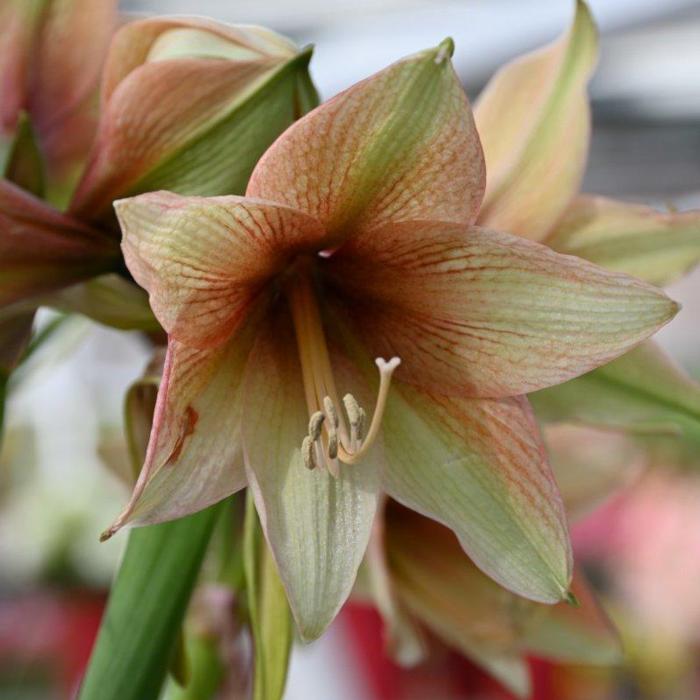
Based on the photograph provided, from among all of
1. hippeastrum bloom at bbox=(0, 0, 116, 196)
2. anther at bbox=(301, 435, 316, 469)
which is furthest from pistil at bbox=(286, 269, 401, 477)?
hippeastrum bloom at bbox=(0, 0, 116, 196)

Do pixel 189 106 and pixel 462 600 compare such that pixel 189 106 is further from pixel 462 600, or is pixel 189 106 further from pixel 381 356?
pixel 462 600

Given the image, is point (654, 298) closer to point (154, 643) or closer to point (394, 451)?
point (394, 451)

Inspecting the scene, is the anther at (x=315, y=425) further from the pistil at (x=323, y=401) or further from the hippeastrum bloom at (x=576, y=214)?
the hippeastrum bloom at (x=576, y=214)

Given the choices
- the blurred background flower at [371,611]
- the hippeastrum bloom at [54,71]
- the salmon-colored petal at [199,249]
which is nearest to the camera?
the salmon-colored petal at [199,249]

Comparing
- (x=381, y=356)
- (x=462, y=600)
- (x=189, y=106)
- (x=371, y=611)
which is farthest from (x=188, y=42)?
(x=371, y=611)

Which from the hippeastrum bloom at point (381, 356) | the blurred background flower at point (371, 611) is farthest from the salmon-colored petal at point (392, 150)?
the blurred background flower at point (371, 611)

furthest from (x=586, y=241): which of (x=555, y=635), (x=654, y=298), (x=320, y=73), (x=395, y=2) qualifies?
(x=395, y=2)

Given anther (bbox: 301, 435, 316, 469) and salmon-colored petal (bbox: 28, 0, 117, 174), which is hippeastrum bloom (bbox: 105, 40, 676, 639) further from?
salmon-colored petal (bbox: 28, 0, 117, 174)
